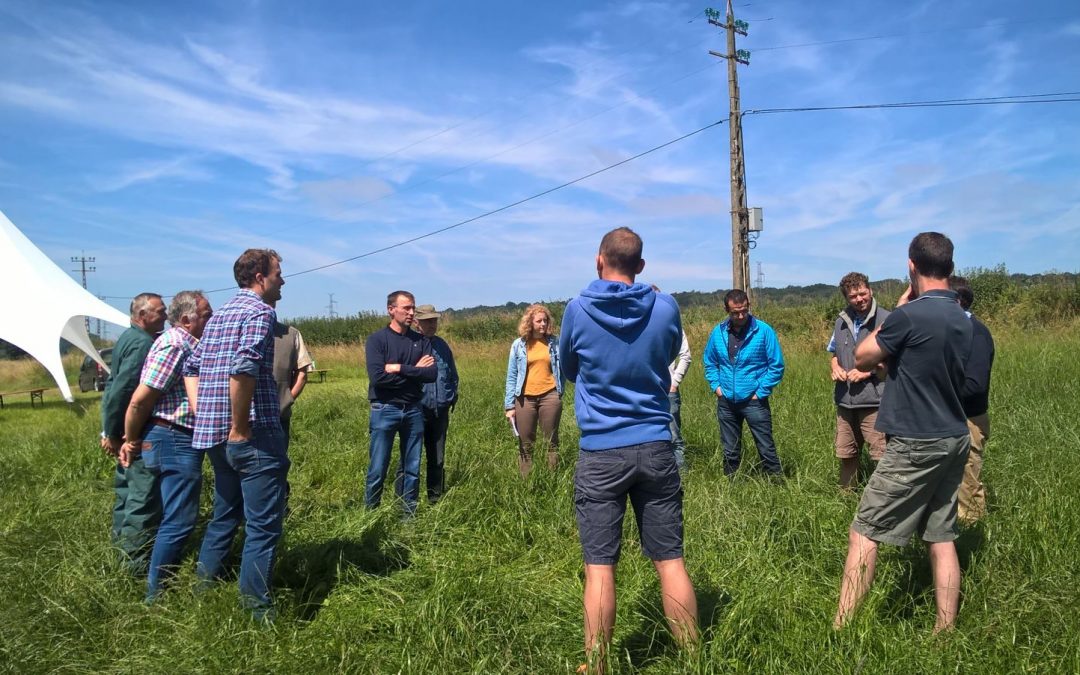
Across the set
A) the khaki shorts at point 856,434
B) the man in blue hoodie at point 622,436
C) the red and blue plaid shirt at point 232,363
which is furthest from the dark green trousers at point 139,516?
the khaki shorts at point 856,434

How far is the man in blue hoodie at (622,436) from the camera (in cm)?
262

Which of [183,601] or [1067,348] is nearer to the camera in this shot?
[183,601]

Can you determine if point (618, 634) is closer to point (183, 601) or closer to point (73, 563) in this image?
point (183, 601)

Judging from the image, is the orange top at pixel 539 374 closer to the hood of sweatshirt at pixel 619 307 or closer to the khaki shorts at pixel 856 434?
the khaki shorts at pixel 856 434

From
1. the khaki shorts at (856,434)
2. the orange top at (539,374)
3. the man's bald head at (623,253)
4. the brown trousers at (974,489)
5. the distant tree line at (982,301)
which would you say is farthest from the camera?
the distant tree line at (982,301)

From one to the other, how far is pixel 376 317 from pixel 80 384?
59.1ft

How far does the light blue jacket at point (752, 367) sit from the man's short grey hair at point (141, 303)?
13.1 ft

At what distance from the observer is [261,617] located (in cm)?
317

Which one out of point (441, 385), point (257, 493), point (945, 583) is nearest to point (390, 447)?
point (441, 385)

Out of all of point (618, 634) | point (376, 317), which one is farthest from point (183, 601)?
point (376, 317)

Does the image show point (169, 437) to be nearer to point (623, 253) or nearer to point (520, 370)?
point (623, 253)

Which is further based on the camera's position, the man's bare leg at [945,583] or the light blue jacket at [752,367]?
the light blue jacket at [752,367]

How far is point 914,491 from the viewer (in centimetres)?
290

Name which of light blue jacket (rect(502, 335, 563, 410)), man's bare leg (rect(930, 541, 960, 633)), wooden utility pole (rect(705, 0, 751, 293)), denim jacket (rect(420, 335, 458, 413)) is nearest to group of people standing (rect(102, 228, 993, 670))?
man's bare leg (rect(930, 541, 960, 633))
